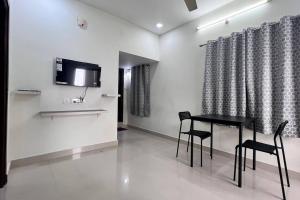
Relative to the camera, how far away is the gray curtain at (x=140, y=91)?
16.5 ft

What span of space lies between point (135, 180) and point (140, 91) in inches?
134

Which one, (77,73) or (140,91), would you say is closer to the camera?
(77,73)

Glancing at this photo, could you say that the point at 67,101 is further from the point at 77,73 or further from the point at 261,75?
the point at 261,75

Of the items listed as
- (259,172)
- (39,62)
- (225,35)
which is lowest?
(259,172)

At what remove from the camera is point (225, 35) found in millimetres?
3162

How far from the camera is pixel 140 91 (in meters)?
5.27

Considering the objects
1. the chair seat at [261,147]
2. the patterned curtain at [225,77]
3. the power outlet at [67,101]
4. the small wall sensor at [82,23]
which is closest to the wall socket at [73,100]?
the power outlet at [67,101]

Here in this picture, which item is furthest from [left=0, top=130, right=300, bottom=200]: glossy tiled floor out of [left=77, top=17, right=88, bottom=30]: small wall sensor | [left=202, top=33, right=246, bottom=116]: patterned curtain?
[left=77, top=17, right=88, bottom=30]: small wall sensor

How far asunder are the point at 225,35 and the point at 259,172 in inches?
98.9

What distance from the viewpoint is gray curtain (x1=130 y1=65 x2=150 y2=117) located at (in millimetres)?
5039

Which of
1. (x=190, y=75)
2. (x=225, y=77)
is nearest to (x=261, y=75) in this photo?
(x=225, y=77)

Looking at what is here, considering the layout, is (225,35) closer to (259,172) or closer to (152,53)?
(152,53)

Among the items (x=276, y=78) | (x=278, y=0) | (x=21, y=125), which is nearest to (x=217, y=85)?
(x=276, y=78)

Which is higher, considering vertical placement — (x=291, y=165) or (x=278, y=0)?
(x=278, y=0)
